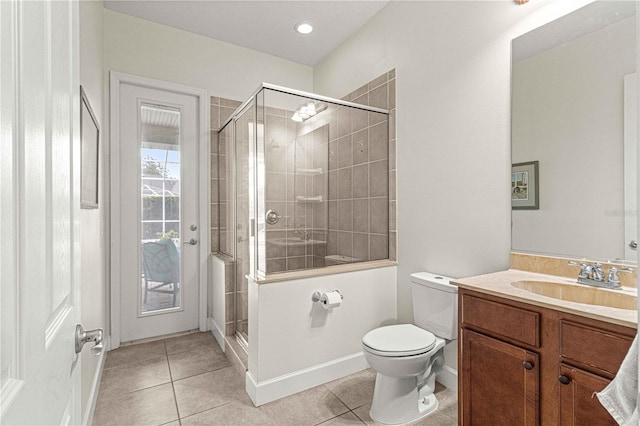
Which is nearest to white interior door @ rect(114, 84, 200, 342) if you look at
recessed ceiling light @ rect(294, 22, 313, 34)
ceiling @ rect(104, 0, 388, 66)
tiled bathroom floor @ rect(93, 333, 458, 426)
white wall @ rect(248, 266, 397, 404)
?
tiled bathroom floor @ rect(93, 333, 458, 426)

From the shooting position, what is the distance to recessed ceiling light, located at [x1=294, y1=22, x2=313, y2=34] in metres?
2.85

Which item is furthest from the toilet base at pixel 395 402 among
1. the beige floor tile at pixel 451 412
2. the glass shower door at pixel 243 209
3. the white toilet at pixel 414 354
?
the glass shower door at pixel 243 209

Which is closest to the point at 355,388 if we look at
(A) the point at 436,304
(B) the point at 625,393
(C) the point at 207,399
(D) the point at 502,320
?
(A) the point at 436,304

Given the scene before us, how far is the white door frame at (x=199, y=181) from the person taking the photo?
2.72 metres

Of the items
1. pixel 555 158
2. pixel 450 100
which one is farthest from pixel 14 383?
pixel 450 100

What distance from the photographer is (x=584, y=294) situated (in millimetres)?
1390

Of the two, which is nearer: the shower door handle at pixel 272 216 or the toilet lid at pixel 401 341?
the toilet lid at pixel 401 341

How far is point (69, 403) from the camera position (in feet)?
2.31

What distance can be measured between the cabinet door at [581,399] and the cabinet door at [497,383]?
0.09m

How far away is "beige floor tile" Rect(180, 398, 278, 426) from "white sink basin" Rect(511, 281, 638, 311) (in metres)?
1.57

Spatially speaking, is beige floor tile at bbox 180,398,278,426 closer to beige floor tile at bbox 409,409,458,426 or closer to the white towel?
beige floor tile at bbox 409,409,458,426

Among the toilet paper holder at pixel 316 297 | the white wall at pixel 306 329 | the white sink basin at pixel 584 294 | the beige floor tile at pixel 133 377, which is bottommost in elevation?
the beige floor tile at pixel 133 377

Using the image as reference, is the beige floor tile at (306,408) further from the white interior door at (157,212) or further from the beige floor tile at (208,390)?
the white interior door at (157,212)

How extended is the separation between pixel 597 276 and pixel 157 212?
3.20m
